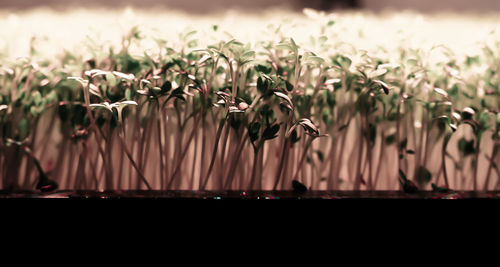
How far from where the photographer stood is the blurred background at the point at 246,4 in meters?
1.57

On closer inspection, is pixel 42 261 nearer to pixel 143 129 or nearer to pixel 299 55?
pixel 143 129

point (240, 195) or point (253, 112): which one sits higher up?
point (253, 112)

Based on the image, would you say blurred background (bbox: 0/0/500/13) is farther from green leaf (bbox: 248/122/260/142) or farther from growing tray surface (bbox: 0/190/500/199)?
growing tray surface (bbox: 0/190/500/199)

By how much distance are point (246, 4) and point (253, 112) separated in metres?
0.56

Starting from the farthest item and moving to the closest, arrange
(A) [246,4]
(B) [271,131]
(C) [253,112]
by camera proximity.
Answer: (A) [246,4]
(C) [253,112]
(B) [271,131]

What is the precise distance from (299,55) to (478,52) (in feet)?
2.80

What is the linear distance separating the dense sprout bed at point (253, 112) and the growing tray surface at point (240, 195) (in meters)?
0.08

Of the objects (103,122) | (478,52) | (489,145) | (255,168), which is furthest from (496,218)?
(103,122)

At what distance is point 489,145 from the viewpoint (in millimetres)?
1533

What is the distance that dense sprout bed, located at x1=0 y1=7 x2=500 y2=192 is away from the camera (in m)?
1.30

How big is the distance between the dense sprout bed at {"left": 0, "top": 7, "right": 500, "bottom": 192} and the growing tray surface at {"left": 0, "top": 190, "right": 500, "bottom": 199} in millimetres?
78

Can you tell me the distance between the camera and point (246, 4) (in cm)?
159

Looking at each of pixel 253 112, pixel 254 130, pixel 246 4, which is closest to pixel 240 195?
pixel 254 130

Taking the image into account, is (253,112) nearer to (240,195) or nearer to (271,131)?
(271,131)
